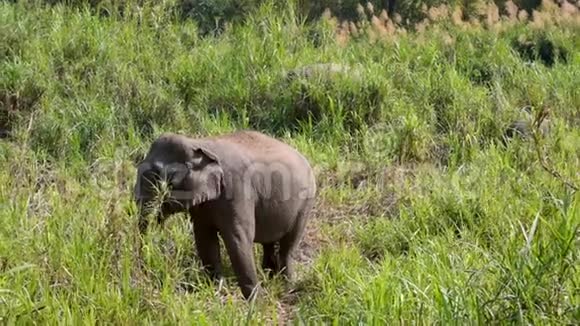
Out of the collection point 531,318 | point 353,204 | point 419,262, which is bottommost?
point 353,204

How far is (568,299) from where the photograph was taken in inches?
128

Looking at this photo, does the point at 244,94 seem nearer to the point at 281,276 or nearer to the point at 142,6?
the point at 142,6

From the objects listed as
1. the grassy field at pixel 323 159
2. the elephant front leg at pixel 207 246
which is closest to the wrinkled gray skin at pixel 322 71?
the grassy field at pixel 323 159

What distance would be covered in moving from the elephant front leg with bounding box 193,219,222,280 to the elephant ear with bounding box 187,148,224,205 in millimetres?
317

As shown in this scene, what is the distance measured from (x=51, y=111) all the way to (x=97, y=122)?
1.46 feet

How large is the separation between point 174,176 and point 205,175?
6.0 inches

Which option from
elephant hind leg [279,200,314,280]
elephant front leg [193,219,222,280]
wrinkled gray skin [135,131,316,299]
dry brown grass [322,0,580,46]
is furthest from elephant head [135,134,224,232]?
dry brown grass [322,0,580,46]

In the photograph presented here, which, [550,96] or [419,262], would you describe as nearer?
[419,262]

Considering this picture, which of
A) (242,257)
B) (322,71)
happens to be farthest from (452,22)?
(242,257)

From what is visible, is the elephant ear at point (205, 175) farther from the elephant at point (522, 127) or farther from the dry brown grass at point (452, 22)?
the dry brown grass at point (452, 22)

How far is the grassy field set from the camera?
3.82 metres

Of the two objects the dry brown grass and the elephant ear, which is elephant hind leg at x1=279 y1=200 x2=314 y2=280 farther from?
the dry brown grass

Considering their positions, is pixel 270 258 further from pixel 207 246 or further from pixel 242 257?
pixel 242 257

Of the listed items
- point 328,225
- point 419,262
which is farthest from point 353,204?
point 419,262
